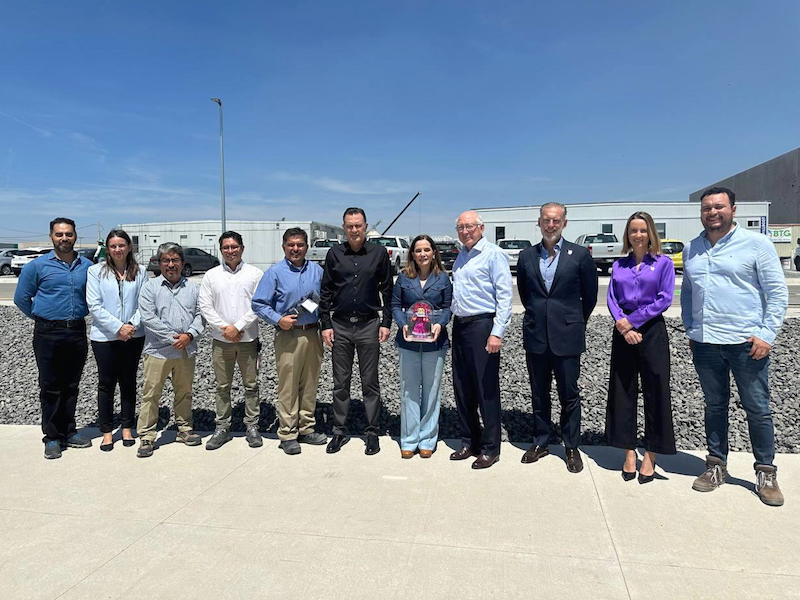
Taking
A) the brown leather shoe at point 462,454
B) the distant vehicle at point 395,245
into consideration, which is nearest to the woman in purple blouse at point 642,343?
the brown leather shoe at point 462,454

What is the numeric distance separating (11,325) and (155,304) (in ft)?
20.1

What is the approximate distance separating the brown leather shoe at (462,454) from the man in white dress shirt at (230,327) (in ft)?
5.49

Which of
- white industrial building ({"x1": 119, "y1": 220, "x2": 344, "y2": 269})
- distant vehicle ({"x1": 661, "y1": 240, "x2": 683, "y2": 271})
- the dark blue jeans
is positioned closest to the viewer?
the dark blue jeans

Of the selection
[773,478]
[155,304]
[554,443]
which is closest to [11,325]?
[155,304]

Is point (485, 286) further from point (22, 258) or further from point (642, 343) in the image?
point (22, 258)

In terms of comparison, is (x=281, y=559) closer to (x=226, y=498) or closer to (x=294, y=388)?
(x=226, y=498)

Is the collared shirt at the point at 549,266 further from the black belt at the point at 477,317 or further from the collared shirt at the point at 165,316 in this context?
the collared shirt at the point at 165,316

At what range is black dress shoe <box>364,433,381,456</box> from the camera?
4.34 m

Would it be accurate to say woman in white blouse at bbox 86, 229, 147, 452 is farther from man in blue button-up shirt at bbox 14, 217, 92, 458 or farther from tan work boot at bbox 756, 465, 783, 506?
tan work boot at bbox 756, 465, 783, 506

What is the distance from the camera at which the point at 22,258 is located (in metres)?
25.6

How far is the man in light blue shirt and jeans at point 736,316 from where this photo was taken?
11.1ft

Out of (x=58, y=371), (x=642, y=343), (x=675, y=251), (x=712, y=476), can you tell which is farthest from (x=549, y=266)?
(x=675, y=251)

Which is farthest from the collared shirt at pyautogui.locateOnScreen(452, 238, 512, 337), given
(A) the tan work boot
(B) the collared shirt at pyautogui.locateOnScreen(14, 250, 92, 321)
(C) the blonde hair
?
(B) the collared shirt at pyautogui.locateOnScreen(14, 250, 92, 321)

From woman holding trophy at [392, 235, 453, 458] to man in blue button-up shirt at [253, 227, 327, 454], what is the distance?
0.75 m
